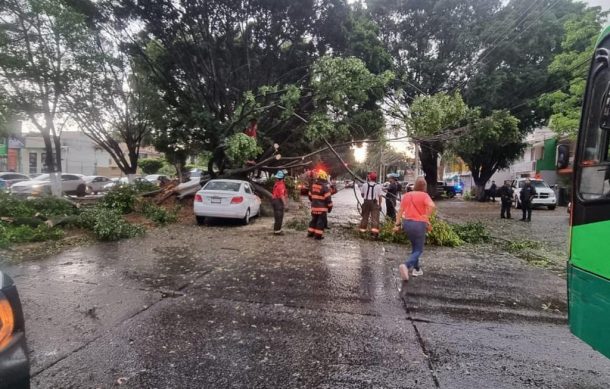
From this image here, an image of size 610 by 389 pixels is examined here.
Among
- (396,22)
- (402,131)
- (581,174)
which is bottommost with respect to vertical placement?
(581,174)

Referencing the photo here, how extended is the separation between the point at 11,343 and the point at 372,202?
10052 mm

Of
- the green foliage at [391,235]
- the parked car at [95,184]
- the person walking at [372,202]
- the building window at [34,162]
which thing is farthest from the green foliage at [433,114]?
the building window at [34,162]

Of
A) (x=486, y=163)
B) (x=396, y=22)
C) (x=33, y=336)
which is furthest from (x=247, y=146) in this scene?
(x=486, y=163)

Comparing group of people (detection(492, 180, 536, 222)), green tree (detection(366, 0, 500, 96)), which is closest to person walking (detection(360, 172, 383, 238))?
group of people (detection(492, 180, 536, 222))

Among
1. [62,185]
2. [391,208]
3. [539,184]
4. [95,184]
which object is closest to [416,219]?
[391,208]

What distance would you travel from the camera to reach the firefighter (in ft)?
36.5

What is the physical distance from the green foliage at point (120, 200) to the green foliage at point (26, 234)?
13.3 ft

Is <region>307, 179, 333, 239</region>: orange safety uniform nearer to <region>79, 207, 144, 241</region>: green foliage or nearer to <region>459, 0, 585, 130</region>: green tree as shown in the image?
<region>79, 207, 144, 241</region>: green foliage

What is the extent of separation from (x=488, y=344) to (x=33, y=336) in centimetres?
488

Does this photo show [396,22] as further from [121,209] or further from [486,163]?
[121,209]

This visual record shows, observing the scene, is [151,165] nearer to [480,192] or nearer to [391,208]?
[480,192]

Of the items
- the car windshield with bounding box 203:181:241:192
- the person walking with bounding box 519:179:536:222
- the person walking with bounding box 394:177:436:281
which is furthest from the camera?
the person walking with bounding box 519:179:536:222

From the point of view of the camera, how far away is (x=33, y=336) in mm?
4352

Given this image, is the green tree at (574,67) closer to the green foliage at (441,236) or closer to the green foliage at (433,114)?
the green foliage at (433,114)
